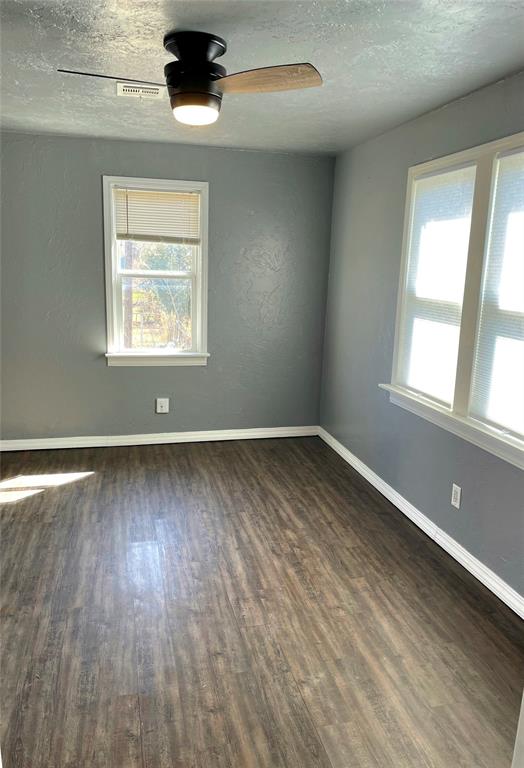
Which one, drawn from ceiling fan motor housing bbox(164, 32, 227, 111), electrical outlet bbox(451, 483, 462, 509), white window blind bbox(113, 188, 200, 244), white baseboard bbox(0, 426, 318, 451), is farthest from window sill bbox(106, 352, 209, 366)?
ceiling fan motor housing bbox(164, 32, 227, 111)

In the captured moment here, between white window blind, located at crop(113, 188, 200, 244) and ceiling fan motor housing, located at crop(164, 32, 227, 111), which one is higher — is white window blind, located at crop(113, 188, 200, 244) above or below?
below

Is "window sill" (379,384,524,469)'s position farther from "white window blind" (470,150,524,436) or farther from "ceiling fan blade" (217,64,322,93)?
"ceiling fan blade" (217,64,322,93)

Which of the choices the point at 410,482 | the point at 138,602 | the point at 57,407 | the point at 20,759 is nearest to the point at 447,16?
the point at 410,482

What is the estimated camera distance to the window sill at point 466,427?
253cm

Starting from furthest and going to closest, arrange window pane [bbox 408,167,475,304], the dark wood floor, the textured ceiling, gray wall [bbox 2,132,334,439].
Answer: gray wall [bbox 2,132,334,439] → window pane [bbox 408,167,475,304] → the textured ceiling → the dark wood floor

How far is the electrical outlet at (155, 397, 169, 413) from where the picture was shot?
15.3 feet

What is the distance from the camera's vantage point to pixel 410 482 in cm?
345

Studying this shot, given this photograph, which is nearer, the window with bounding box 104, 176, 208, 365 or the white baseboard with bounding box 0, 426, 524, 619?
the white baseboard with bounding box 0, 426, 524, 619

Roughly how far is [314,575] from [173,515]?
1.02 m

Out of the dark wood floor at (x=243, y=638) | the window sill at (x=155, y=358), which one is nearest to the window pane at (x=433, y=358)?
the dark wood floor at (x=243, y=638)

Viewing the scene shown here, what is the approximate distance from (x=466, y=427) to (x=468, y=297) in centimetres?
66

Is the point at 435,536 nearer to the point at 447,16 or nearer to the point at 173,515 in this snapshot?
the point at 173,515

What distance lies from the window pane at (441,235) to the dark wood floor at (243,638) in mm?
1425

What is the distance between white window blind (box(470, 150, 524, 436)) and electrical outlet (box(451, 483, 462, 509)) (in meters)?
0.41
